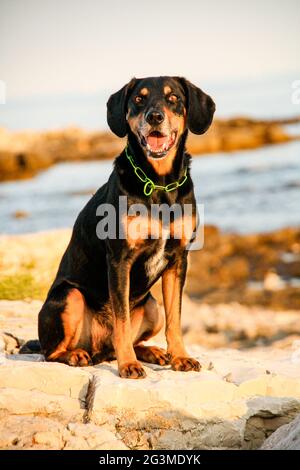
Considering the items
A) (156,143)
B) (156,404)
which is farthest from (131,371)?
(156,143)

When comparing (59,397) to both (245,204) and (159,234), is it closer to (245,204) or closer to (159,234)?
(159,234)

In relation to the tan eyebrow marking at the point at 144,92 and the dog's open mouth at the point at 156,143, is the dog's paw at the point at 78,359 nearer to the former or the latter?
the dog's open mouth at the point at 156,143

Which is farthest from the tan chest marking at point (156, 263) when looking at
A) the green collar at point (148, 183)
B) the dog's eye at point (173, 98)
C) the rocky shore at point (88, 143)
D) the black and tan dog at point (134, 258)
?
the rocky shore at point (88, 143)

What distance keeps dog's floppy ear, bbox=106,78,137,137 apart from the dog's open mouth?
272 millimetres

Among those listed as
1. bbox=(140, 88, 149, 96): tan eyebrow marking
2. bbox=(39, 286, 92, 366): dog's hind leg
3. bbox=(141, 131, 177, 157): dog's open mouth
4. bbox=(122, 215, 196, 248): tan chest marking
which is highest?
bbox=(140, 88, 149, 96): tan eyebrow marking

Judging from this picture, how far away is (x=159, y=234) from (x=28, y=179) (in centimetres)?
2533

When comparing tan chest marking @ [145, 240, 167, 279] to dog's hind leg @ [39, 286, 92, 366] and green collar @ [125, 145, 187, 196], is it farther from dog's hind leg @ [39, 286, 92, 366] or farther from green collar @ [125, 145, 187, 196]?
dog's hind leg @ [39, 286, 92, 366]

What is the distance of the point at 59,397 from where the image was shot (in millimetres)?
4922

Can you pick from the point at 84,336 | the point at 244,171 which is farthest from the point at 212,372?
the point at 244,171

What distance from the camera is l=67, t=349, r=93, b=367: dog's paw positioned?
18.2ft

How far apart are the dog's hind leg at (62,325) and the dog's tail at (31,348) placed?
48 cm

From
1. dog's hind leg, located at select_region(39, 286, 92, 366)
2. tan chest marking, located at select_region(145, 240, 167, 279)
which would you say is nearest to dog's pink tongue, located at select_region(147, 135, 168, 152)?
Result: tan chest marking, located at select_region(145, 240, 167, 279)

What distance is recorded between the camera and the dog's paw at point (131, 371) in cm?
521

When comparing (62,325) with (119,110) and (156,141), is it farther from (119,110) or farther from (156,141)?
(119,110)
